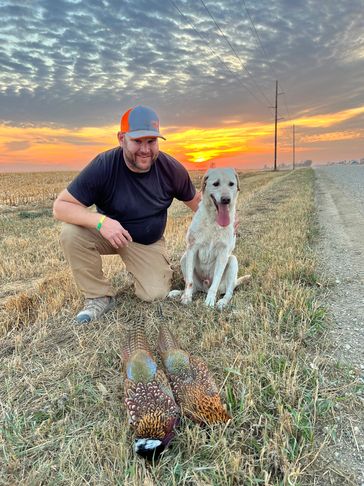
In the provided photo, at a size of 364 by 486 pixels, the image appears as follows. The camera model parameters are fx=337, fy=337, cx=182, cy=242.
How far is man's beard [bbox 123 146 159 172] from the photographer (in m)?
3.68

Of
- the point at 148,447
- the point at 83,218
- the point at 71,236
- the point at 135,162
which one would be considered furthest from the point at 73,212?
the point at 148,447

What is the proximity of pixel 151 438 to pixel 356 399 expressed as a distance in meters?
1.43

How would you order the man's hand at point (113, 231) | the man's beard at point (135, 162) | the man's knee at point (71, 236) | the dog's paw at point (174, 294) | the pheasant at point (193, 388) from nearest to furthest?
the pheasant at point (193, 388) < the man's hand at point (113, 231) < the man's beard at point (135, 162) < the man's knee at point (71, 236) < the dog's paw at point (174, 294)

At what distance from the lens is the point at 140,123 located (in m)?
3.49

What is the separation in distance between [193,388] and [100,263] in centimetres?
241

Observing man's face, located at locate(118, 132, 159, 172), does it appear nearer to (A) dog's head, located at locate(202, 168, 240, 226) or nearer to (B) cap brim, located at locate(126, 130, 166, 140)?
(B) cap brim, located at locate(126, 130, 166, 140)

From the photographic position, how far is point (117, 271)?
514 centimetres

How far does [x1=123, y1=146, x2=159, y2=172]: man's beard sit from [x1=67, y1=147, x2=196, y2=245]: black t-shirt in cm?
9

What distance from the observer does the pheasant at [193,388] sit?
200 cm

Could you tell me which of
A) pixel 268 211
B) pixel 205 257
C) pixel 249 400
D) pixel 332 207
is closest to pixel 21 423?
pixel 249 400

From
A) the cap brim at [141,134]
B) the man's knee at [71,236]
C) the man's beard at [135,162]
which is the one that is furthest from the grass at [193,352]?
the cap brim at [141,134]

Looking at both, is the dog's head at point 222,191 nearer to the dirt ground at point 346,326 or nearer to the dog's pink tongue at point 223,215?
the dog's pink tongue at point 223,215

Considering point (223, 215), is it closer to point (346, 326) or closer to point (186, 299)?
point (186, 299)

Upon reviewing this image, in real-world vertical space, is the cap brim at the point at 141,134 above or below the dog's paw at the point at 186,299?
above
